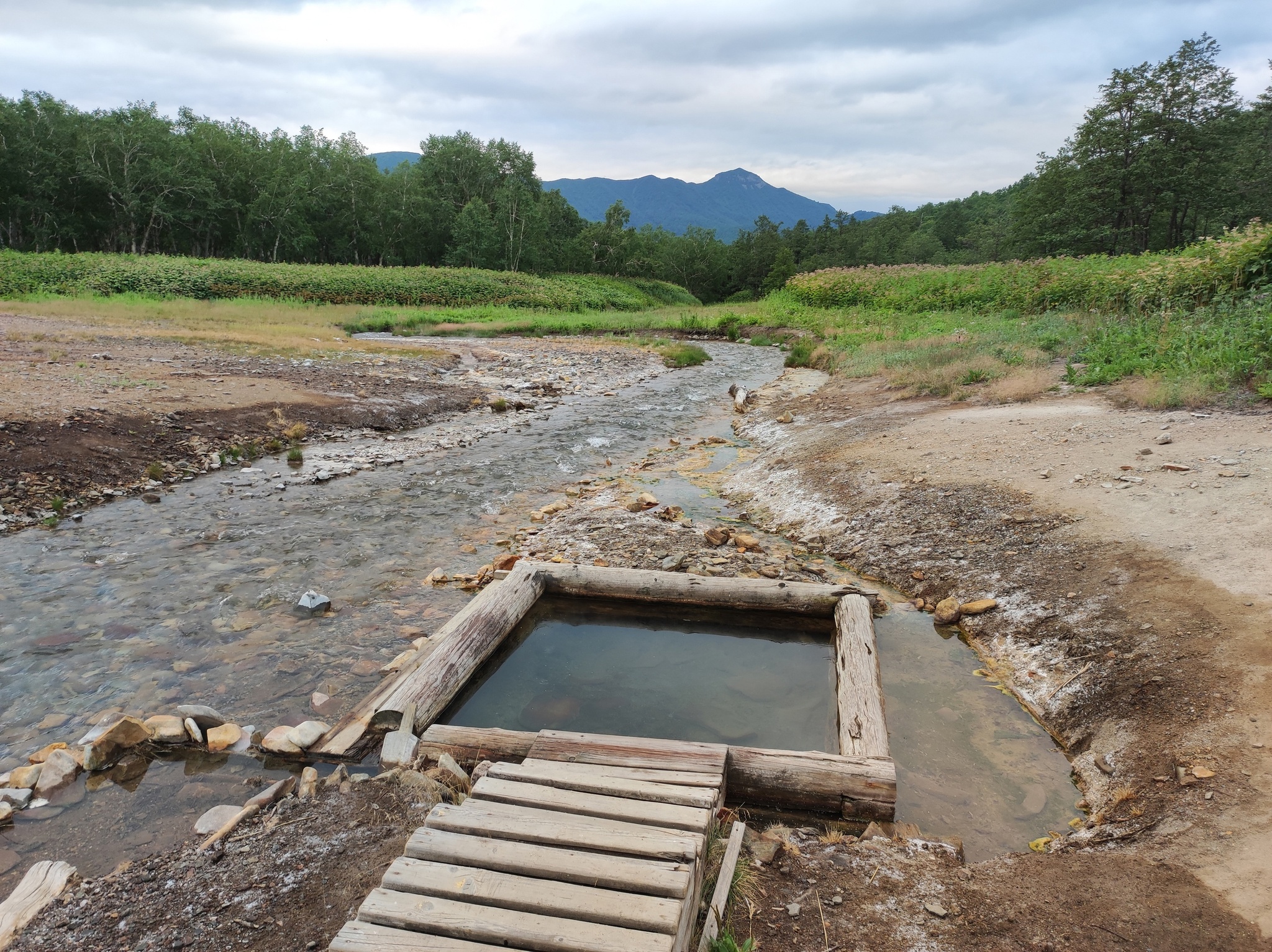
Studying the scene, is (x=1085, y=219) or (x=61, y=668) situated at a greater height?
(x=1085, y=219)

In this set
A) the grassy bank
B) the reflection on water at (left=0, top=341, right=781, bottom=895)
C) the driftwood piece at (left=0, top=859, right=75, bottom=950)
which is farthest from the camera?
the grassy bank

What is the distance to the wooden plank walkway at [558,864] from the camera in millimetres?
2451

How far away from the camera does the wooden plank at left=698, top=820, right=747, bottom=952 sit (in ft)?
8.72

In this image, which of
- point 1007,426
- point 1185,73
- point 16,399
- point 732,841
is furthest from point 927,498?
point 1185,73

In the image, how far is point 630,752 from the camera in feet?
12.2

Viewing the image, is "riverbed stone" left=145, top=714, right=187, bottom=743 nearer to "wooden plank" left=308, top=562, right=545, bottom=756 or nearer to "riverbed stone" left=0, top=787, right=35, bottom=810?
"riverbed stone" left=0, top=787, right=35, bottom=810

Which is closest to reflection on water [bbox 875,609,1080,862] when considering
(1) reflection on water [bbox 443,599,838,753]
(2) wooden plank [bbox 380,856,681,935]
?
(1) reflection on water [bbox 443,599,838,753]

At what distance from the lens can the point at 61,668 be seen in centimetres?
505

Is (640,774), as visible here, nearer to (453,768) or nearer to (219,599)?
(453,768)

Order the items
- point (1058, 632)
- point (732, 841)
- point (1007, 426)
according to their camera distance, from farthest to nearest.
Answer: point (1007, 426)
point (1058, 632)
point (732, 841)

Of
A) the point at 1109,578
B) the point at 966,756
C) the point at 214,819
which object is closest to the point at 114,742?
the point at 214,819

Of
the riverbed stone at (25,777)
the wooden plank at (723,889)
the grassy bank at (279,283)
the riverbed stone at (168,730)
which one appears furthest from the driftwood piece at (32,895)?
the grassy bank at (279,283)

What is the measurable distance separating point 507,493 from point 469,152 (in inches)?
2822

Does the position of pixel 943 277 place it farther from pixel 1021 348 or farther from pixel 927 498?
pixel 927 498
